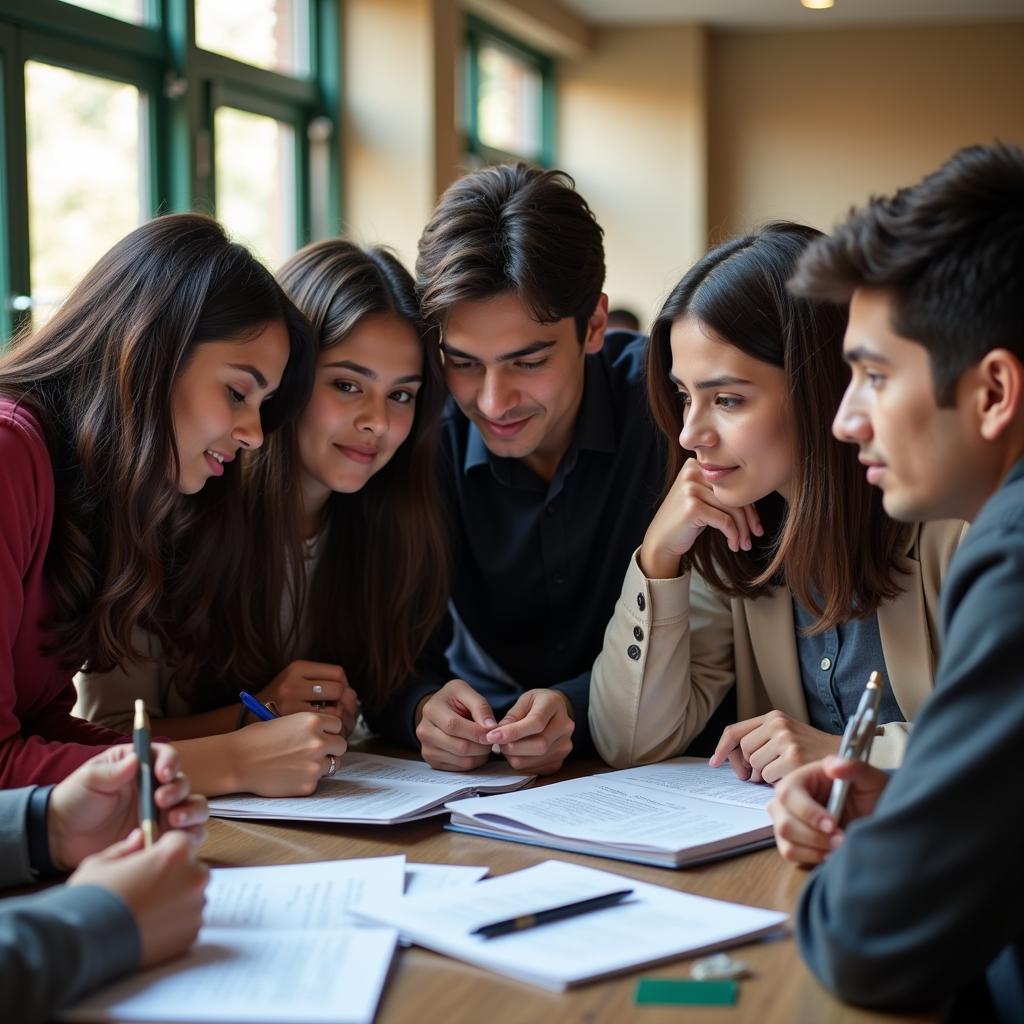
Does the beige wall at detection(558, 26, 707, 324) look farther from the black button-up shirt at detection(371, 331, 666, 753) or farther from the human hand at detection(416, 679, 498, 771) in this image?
the human hand at detection(416, 679, 498, 771)

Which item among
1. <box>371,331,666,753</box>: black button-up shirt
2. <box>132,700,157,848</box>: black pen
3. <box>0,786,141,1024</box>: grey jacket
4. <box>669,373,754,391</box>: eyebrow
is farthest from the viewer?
<box>371,331,666,753</box>: black button-up shirt

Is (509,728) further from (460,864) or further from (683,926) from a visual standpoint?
(683,926)

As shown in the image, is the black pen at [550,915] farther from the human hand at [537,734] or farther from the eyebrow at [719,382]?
the eyebrow at [719,382]

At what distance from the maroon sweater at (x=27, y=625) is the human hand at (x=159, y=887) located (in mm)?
357

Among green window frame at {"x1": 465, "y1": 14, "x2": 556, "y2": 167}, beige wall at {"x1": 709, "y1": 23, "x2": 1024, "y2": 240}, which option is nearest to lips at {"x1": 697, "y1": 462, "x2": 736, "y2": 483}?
green window frame at {"x1": 465, "y1": 14, "x2": 556, "y2": 167}

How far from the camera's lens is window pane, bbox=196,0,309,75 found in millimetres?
4406

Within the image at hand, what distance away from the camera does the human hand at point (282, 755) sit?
1.60m

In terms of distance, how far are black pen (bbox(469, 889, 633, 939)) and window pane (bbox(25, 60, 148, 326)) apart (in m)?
2.71

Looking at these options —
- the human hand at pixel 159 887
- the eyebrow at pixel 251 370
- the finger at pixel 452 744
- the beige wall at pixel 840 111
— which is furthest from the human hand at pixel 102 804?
the beige wall at pixel 840 111

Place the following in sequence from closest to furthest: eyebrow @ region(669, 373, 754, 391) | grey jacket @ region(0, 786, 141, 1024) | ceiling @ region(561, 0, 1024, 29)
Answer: grey jacket @ region(0, 786, 141, 1024) < eyebrow @ region(669, 373, 754, 391) < ceiling @ region(561, 0, 1024, 29)

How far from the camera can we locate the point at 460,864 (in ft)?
4.50

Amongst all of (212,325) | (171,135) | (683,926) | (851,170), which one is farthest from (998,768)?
(851,170)

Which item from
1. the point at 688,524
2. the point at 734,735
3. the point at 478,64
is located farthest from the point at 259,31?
the point at 734,735

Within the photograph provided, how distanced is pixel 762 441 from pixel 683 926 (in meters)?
0.74
